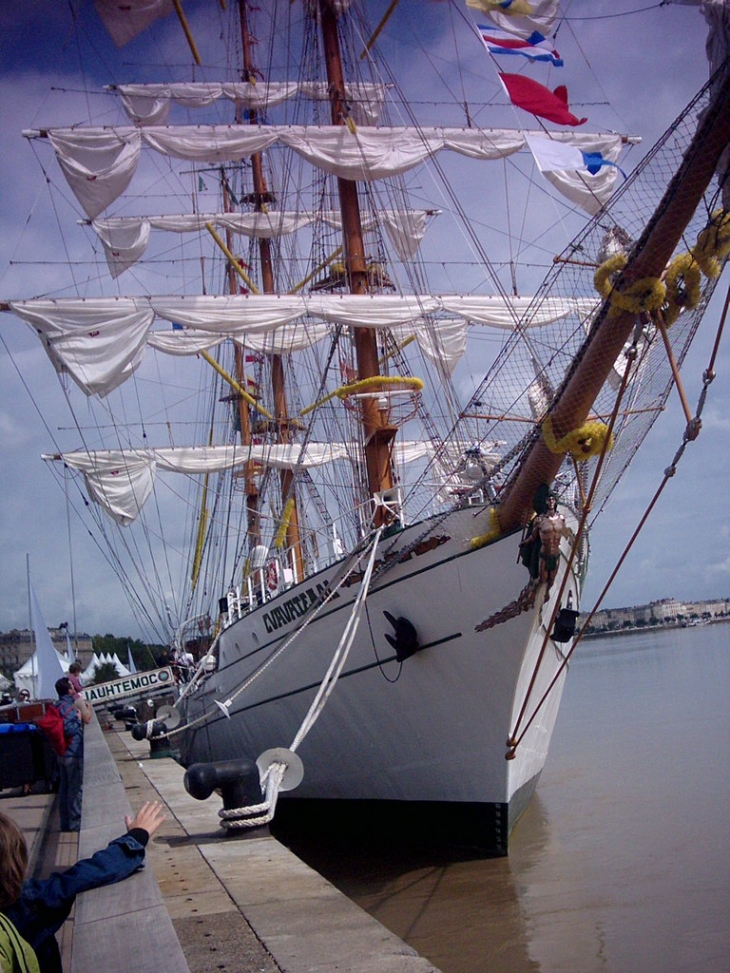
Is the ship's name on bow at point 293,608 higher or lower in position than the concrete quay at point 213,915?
higher

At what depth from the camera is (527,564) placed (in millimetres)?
8914

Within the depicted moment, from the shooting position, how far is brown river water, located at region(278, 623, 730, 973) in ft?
24.2

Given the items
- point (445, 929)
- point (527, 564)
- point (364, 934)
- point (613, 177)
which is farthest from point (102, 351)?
point (364, 934)

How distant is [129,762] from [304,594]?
3.29 metres

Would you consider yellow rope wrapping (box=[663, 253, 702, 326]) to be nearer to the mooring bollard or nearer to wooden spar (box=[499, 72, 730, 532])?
wooden spar (box=[499, 72, 730, 532])

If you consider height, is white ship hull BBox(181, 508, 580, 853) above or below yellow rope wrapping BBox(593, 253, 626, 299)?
below

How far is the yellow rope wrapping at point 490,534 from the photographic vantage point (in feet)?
30.8

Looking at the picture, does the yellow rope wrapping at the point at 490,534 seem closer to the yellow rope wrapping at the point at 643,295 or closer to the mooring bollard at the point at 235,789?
the yellow rope wrapping at the point at 643,295

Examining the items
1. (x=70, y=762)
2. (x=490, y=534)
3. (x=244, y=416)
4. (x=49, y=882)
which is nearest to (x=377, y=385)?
(x=490, y=534)

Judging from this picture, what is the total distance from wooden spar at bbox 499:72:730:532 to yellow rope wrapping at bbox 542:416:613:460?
0.05m

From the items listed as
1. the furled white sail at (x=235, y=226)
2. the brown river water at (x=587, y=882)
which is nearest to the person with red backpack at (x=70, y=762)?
the brown river water at (x=587, y=882)

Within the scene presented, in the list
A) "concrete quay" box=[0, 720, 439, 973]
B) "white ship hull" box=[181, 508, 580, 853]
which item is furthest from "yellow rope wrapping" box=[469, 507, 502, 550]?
"concrete quay" box=[0, 720, 439, 973]

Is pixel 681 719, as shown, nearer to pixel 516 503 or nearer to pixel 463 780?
pixel 463 780

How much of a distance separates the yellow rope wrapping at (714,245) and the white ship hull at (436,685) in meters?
3.36
